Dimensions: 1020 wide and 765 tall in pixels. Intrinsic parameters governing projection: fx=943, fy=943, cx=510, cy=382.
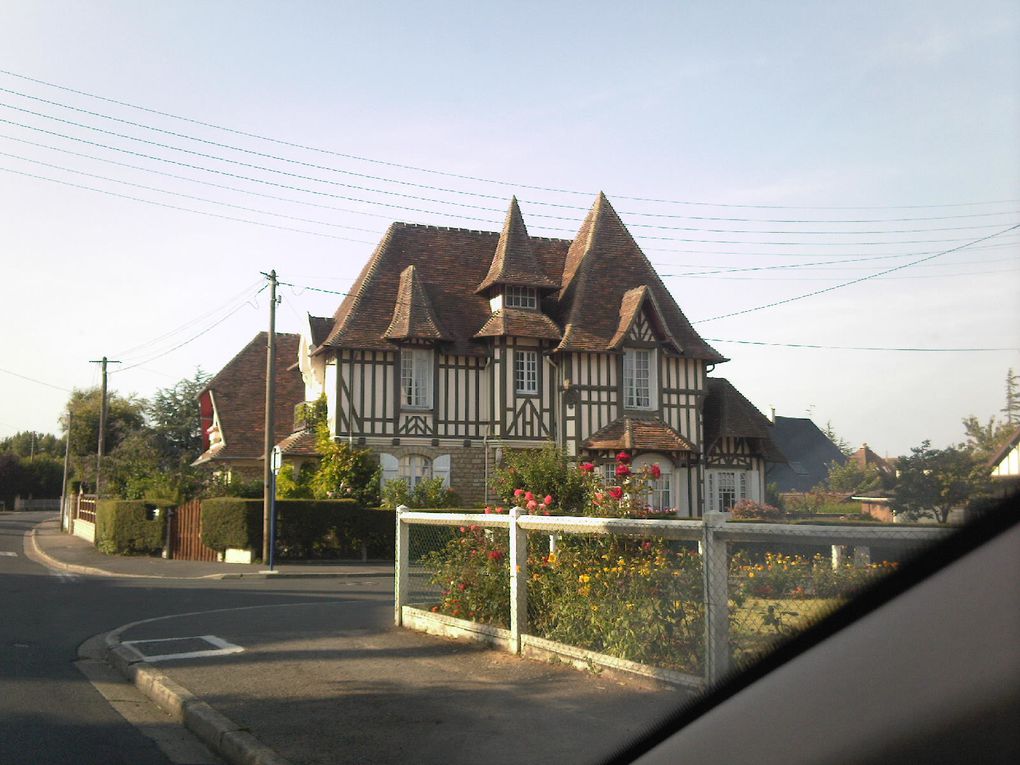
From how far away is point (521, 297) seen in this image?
30094 millimetres

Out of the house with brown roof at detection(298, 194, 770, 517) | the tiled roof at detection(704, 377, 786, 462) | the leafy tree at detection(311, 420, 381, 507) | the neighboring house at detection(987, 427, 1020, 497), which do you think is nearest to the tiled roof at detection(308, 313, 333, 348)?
the house with brown roof at detection(298, 194, 770, 517)

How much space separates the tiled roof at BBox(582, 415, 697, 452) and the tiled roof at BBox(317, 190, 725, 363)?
2.46 m

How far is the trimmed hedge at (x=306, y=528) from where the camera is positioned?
81.5 feet

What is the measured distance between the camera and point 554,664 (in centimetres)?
781

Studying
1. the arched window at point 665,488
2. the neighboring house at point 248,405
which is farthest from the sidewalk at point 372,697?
the neighboring house at point 248,405

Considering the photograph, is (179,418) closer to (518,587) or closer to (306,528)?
(306,528)

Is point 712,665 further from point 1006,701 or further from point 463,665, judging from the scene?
point 1006,701

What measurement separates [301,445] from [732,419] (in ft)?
46.4

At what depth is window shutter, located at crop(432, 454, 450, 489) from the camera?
28.3 metres

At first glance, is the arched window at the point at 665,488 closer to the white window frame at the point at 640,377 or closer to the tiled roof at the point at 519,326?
the white window frame at the point at 640,377

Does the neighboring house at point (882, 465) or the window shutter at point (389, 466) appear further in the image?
the window shutter at point (389, 466)

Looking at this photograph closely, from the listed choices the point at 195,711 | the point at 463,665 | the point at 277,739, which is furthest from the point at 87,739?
the point at 463,665

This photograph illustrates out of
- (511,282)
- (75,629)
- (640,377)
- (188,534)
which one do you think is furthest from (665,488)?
(75,629)

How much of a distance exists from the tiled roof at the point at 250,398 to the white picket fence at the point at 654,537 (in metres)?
25.1
